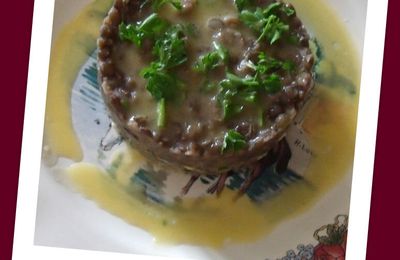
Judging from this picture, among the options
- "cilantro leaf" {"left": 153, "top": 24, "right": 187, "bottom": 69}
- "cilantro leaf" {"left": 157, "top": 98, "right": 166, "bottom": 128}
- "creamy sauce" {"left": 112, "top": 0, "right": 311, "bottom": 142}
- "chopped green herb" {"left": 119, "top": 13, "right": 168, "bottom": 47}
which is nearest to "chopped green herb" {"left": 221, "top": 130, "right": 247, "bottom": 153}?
"creamy sauce" {"left": 112, "top": 0, "right": 311, "bottom": 142}

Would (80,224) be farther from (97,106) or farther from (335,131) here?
(335,131)

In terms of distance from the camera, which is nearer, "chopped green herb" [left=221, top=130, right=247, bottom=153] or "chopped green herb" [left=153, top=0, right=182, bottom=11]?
"chopped green herb" [left=221, top=130, right=247, bottom=153]

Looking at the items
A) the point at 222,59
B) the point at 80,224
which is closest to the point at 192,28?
the point at 222,59

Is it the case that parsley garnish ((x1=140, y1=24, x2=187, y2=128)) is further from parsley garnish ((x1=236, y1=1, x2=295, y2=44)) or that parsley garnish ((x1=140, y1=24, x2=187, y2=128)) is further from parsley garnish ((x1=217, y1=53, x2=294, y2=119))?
parsley garnish ((x1=236, y1=1, x2=295, y2=44))

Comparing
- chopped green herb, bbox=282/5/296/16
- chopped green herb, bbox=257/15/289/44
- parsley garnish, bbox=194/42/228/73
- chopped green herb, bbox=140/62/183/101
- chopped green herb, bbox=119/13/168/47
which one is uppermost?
chopped green herb, bbox=282/5/296/16

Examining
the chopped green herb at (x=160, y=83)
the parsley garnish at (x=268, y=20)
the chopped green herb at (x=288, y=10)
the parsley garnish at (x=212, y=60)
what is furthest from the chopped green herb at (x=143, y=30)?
the chopped green herb at (x=288, y=10)

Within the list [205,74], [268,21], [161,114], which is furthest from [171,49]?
[268,21]
